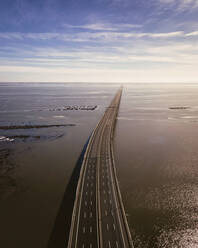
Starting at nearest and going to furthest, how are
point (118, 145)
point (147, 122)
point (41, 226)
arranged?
point (41, 226)
point (118, 145)
point (147, 122)

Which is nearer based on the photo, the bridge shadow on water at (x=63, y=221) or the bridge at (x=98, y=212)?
the bridge at (x=98, y=212)

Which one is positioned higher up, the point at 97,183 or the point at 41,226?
the point at 97,183

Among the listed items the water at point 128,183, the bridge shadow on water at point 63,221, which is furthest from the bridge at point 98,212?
the water at point 128,183

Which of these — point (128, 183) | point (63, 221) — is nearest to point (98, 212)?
point (63, 221)

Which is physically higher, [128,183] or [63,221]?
[128,183]

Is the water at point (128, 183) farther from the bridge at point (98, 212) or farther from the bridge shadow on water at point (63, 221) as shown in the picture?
the bridge at point (98, 212)

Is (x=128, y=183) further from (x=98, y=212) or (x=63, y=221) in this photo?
(x=63, y=221)

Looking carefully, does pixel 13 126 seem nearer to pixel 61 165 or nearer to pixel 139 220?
pixel 61 165

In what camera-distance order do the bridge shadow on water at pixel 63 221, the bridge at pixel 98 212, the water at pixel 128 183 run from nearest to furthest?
1. the bridge at pixel 98 212
2. the bridge shadow on water at pixel 63 221
3. the water at pixel 128 183

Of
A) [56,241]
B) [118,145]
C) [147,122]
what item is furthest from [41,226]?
[147,122]
